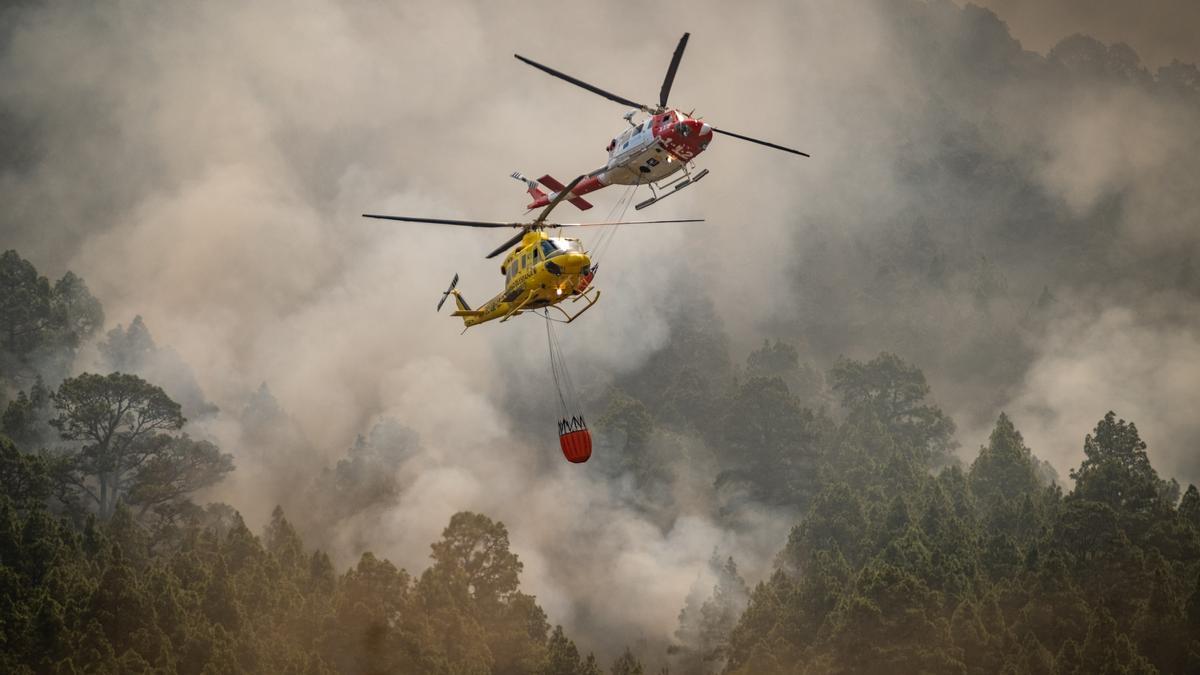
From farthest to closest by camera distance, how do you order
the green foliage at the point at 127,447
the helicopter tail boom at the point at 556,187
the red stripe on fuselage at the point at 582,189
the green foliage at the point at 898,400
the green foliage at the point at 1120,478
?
1. the green foliage at the point at 898,400
2. the green foliage at the point at 127,447
3. the green foliage at the point at 1120,478
4. the red stripe on fuselage at the point at 582,189
5. the helicopter tail boom at the point at 556,187

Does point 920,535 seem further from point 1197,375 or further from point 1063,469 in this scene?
point 1197,375

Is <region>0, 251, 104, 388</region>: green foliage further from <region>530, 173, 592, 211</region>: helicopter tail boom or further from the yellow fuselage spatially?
the yellow fuselage

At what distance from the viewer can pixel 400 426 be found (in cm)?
14525

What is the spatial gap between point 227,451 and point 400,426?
19.9 meters

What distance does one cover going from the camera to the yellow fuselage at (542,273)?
182 ft

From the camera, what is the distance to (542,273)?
5578cm

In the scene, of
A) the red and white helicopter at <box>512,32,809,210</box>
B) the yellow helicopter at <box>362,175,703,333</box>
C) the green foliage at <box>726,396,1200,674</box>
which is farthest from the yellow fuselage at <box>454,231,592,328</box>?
the green foliage at <box>726,396,1200,674</box>

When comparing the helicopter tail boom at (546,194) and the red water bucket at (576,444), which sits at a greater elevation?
the helicopter tail boom at (546,194)

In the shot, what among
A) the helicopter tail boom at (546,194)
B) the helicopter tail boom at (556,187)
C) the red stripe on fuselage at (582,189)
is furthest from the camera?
the red stripe on fuselage at (582,189)

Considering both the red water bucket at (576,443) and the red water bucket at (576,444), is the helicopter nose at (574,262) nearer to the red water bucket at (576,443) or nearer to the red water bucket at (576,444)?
the red water bucket at (576,443)

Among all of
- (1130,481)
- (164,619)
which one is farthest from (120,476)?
(1130,481)

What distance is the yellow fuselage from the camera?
182 feet

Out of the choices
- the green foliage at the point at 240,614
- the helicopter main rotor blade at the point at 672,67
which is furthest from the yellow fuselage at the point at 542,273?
the green foliage at the point at 240,614

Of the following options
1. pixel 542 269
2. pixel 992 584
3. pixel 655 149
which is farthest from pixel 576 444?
pixel 992 584
